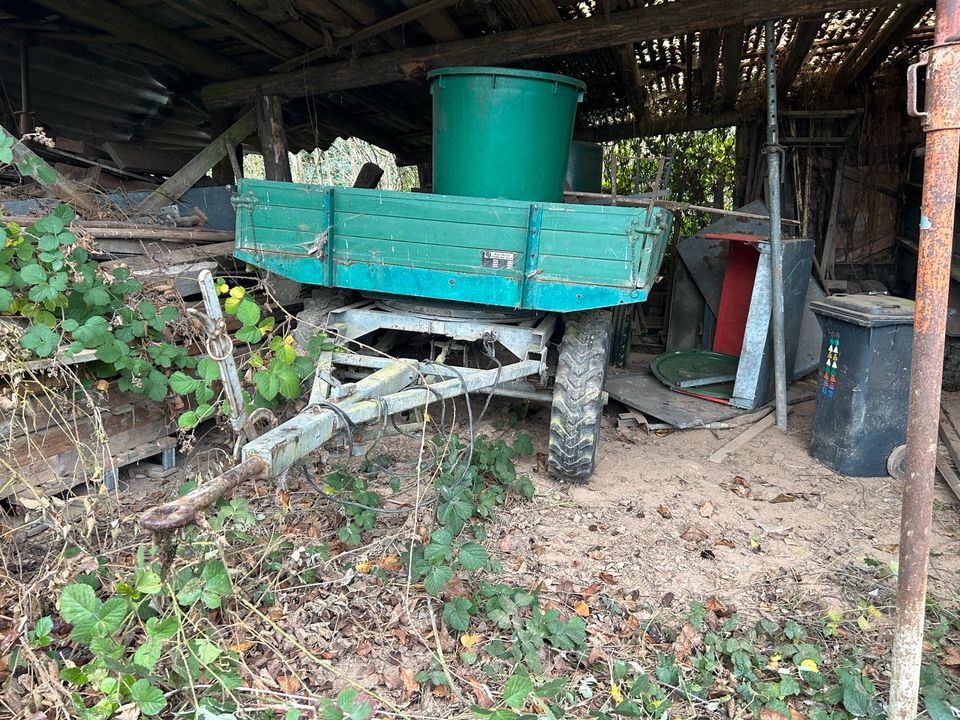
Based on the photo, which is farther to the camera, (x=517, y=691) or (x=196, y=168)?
(x=196, y=168)

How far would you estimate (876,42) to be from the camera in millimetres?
6582

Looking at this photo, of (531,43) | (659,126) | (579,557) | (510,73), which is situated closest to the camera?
(579,557)

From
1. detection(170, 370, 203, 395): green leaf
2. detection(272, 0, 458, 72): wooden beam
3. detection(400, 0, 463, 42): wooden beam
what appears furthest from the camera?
detection(400, 0, 463, 42): wooden beam

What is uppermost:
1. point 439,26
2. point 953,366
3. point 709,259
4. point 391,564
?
point 439,26

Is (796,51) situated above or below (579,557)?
above

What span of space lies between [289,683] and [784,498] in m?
3.03

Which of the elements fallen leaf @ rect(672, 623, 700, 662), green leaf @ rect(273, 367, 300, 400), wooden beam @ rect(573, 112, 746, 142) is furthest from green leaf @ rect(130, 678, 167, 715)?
wooden beam @ rect(573, 112, 746, 142)

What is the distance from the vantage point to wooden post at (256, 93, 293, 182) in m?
6.32

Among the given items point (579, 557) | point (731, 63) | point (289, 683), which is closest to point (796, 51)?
point (731, 63)

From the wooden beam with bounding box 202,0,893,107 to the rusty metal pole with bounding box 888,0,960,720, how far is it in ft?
9.30

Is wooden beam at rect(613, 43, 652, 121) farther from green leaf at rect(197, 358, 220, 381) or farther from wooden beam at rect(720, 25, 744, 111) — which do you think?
green leaf at rect(197, 358, 220, 381)

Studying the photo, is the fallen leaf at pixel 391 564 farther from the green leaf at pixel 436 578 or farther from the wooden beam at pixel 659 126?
the wooden beam at pixel 659 126

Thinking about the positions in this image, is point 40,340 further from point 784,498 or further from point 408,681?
point 784,498

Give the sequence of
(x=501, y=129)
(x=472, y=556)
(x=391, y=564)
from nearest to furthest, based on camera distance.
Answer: (x=472, y=556) < (x=391, y=564) < (x=501, y=129)
